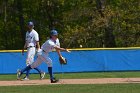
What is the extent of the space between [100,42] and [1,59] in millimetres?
21035

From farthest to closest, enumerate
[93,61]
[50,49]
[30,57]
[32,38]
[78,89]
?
[93,61], [32,38], [30,57], [50,49], [78,89]

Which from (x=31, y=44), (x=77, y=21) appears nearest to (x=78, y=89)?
(x=31, y=44)

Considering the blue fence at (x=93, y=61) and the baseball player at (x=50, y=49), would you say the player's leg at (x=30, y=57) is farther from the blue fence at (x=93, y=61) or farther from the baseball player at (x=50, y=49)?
the blue fence at (x=93, y=61)

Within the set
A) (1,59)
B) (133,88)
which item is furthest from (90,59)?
(133,88)

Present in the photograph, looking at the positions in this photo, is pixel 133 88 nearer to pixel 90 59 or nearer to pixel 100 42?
pixel 90 59

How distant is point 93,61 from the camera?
22.2 meters

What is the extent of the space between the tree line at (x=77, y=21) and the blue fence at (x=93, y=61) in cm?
1684

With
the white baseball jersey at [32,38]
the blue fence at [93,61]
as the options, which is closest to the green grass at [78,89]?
the white baseball jersey at [32,38]

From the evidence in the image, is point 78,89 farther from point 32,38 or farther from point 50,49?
point 32,38

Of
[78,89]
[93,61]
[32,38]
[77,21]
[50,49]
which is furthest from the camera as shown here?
[77,21]

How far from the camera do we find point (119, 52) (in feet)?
73.4

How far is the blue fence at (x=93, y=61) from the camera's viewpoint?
22094mm

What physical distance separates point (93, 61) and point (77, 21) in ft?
80.3

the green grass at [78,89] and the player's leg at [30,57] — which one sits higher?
the player's leg at [30,57]
